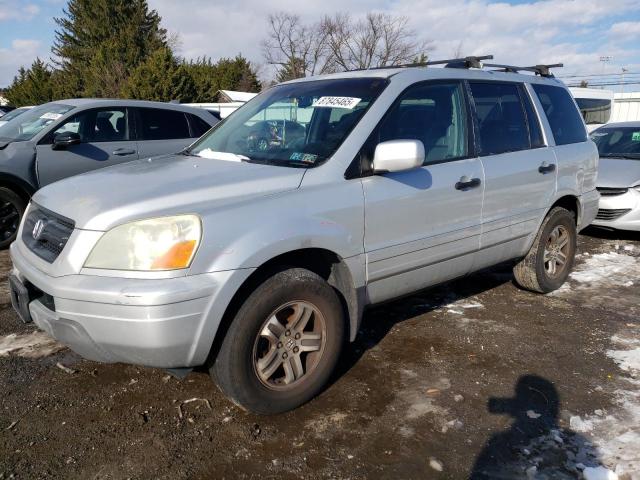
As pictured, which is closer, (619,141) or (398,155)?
(398,155)

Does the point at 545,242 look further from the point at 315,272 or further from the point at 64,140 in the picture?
the point at 64,140

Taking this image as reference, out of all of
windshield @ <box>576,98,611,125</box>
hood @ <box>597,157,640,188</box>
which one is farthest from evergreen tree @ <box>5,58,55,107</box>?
hood @ <box>597,157,640,188</box>

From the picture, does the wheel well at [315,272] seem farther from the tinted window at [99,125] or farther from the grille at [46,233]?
the tinted window at [99,125]

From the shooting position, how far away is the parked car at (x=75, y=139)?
6113mm

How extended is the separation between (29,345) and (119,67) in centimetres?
4032

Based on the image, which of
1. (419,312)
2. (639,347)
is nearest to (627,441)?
(639,347)

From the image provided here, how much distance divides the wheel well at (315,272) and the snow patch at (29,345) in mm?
1628

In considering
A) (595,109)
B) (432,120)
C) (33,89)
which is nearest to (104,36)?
(33,89)

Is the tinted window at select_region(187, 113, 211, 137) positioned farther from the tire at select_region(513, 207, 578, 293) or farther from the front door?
the tire at select_region(513, 207, 578, 293)

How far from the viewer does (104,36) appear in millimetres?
48750

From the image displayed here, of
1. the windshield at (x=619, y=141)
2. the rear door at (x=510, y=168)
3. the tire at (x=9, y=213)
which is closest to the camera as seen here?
the rear door at (x=510, y=168)

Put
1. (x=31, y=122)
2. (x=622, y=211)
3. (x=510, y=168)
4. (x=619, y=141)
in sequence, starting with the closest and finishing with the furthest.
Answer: (x=510, y=168), (x=31, y=122), (x=622, y=211), (x=619, y=141)

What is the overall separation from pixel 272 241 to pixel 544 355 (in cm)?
231

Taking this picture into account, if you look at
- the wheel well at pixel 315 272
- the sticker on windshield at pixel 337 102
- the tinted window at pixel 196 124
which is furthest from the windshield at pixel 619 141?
the wheel well at pixel 315 272
